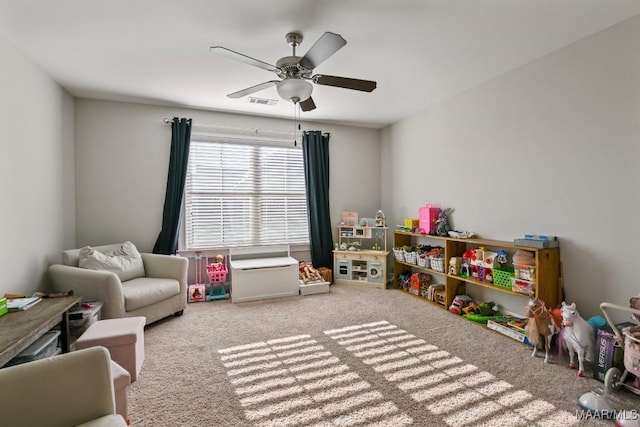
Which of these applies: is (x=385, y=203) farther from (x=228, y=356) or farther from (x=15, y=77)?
(x=15, y=77)

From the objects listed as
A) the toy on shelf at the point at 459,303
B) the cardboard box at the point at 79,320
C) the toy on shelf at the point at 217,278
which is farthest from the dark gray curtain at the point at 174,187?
the toy on shelf at the point at 459,303

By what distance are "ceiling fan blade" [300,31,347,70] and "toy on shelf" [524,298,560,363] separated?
2420 millimetres

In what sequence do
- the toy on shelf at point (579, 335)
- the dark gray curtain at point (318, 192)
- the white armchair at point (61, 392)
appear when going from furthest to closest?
the dark gray curtain at point (318, 192) < the toy on shelf at point (579, 335) < the white armchair at point (61, 392)

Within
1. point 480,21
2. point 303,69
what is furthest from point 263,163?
point 480,21

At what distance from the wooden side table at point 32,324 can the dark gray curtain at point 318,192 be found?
9.69 ft

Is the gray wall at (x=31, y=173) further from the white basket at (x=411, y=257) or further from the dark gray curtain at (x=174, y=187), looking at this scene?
the white basket at (x=411, y=257)

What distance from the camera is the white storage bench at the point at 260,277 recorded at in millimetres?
3758

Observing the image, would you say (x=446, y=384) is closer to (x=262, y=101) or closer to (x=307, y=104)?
(x=307, y=104)

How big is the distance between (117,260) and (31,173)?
1.05 metres

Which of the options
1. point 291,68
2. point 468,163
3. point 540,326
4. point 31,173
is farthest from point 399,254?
point 31,173

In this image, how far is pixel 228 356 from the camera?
240 centimetres

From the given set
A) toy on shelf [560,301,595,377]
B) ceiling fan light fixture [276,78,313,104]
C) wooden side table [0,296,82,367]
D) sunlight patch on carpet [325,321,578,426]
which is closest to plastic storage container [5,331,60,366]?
wooden side table [0,296,82,367]

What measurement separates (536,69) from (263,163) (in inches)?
131

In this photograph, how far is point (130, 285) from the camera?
2980 millimetres
